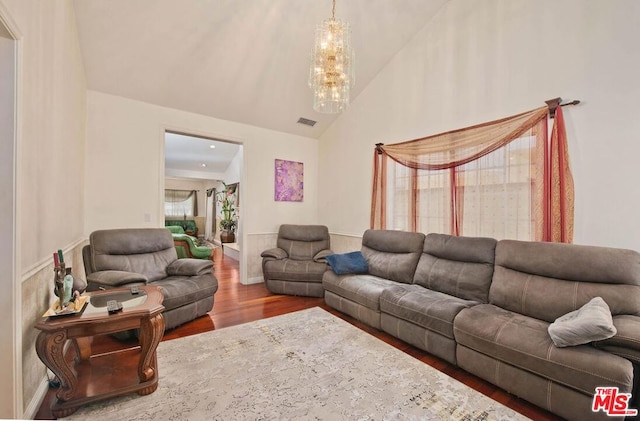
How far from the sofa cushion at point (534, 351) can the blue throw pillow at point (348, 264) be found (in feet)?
4.64

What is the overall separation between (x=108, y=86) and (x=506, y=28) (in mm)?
4549

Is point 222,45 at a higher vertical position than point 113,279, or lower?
higher

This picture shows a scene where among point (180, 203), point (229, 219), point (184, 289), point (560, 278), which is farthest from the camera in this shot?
point (180, 203)

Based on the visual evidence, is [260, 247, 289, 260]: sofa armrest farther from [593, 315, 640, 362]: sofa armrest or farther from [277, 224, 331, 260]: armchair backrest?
[593, 315, 640, 362]: sofa armrest

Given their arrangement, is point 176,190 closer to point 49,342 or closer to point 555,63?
point 49,342

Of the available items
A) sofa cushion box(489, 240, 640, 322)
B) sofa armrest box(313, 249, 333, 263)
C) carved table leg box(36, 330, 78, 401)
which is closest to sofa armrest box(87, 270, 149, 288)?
carved table leg box(36, 330, 78, 401)

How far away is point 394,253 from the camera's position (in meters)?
3.41

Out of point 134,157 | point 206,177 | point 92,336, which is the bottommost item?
point 92,336

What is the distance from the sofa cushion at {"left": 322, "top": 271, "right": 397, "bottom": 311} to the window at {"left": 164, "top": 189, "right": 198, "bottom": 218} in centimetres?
936

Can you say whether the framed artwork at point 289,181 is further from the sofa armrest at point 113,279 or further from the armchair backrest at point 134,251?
the sofa armrest at point 113,279

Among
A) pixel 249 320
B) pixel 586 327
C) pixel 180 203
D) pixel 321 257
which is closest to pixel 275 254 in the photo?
pixel 321 257

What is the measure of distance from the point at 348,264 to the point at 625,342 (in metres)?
2.37

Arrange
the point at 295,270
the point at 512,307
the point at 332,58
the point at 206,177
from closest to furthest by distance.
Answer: the point at 512,307 → the point at 332,58 → the point at 295,270 → the point at 206,177

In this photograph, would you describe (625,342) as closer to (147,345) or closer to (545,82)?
(545,82)
